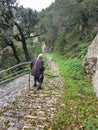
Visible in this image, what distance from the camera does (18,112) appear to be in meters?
6.32

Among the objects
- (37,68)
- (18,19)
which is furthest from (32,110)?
(18,19)

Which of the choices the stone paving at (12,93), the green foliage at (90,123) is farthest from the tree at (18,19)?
the green foliage at (90,123)

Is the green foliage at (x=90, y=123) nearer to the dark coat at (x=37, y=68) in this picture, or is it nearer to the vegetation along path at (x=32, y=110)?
the vegetation along path at (x=32, y=110)

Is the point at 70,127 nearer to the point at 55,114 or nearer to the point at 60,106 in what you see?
the point at 55,114

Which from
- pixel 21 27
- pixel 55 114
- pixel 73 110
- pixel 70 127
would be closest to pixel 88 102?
pixel 73 110

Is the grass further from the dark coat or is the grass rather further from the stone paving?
the stone paving

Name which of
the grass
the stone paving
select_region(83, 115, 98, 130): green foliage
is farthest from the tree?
select_region(83, 115, 98, 130): green foliage

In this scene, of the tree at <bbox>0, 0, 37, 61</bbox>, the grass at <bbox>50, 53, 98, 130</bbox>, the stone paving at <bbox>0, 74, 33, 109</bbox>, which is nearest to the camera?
the grass at <bbox>50, 53, 98, 130</bbox>

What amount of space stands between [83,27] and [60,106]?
16.6 m

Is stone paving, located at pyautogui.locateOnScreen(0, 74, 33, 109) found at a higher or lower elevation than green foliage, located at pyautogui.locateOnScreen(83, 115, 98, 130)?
lower

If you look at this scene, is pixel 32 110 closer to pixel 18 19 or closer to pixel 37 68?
pixel 37 68

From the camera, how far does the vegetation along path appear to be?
18.0 ft

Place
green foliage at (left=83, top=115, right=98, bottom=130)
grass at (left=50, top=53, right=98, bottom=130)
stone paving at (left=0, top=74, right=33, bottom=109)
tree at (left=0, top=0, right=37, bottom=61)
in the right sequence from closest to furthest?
1. green foliage at (left=83, top=115, right=98, bottom=130)
2. grass at (left=50, top=53, right=98, bottom=130)
3. stone paving at (left=0, top=74, right=33, bottom=109)
4. tree at (left=0, top=0, right=37, bottom=61)

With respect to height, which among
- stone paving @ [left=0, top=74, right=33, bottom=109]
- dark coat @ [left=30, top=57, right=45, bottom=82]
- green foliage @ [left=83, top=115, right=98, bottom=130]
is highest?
dark coat @ [left=30, top=57, right=45, bottom=82]
